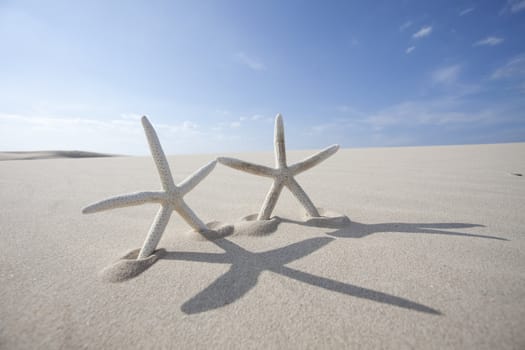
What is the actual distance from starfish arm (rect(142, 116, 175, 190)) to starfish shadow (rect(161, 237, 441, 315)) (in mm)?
578

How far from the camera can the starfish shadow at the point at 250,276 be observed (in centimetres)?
122

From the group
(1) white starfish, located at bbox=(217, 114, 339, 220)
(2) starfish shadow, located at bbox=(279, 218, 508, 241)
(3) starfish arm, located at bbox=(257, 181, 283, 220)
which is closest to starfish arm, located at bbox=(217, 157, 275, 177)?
(1) white starfish, located at bbox=(217, 114, 339, 220)

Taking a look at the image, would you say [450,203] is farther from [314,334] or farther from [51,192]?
[51,192]

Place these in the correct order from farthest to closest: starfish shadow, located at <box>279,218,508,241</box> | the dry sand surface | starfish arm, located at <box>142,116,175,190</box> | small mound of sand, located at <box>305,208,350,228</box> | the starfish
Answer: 1. small mound of sand, located at <box>305,208,350,228</box>
2. starfish shadow, located at <box>279,218,508,241</box>
3. starfish arm, located at <box>142,116,175,190</box>
4. the starfish
5. the dry sand surface

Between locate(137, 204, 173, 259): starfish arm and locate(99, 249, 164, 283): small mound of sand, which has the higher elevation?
locate(137, 204, 173, 259): starfish arm

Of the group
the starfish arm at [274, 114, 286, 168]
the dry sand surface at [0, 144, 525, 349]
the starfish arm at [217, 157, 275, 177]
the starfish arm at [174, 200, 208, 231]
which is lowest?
the dry sand surface at [0, 144, 525, 349]

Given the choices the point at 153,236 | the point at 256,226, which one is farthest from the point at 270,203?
the point at 153,236

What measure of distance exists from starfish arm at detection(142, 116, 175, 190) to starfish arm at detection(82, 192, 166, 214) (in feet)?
0.35

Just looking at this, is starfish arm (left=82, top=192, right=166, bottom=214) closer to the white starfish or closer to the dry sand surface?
the dry sand surface

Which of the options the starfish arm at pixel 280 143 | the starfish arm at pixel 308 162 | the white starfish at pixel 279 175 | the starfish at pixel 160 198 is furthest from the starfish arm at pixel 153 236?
the starfish arm at pixel 308 162

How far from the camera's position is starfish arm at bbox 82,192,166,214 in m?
1.41

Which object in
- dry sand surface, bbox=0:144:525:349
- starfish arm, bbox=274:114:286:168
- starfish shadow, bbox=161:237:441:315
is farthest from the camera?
starfish arm, bbox=274:114:286:168

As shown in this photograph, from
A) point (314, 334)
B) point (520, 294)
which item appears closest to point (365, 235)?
point (520, 294)

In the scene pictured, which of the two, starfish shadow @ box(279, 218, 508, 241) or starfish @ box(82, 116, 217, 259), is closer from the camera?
starfish @ box(82, 116, 217, 259)
